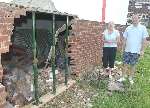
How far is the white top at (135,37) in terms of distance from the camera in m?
10.4

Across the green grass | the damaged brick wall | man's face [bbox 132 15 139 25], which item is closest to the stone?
the green grass

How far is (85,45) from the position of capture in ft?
37.2

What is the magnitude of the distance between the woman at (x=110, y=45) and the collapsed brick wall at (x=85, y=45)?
A: 22.1 inches

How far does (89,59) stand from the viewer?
11.8 metres

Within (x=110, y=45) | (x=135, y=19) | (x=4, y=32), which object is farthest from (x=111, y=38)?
(x=4, y=32)

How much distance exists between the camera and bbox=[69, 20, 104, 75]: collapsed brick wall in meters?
10.8

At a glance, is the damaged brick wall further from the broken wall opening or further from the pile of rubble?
the pile of rubble

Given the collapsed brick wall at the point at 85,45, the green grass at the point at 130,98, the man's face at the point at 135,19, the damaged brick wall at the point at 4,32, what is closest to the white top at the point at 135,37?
the man's face at the point at 135,19

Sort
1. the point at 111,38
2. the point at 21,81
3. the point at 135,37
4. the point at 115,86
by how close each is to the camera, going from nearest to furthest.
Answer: the point at 21,81, the point at 115,86, the point at 135,37, the point at 111,38

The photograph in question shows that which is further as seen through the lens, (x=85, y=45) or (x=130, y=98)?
(x=85, y=45)

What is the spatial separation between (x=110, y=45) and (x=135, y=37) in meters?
0.89

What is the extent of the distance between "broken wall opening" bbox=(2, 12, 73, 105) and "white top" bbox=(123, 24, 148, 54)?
5.70 ft

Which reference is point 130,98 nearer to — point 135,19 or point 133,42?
point 133,42

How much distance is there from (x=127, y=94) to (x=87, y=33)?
2.47 m
